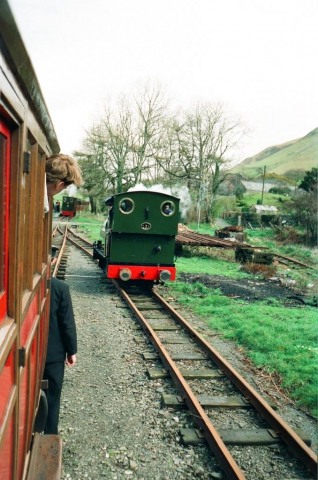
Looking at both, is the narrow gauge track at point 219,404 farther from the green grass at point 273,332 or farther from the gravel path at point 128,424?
the green grass at point 273,332

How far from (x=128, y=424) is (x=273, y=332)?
3.57 metres

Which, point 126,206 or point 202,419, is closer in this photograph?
point 202,419

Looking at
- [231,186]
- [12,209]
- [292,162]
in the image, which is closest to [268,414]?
[12,209]

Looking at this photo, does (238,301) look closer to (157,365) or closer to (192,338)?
(192,338)

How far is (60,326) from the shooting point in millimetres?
3520

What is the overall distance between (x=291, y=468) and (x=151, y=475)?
1164 millimetres

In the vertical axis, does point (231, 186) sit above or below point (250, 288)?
above

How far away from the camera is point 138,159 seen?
37.7 m

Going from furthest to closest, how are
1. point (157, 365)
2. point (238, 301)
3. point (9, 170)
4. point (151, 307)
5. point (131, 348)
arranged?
point (238, 301) → point (151, 307) → point (131, 348) → point (157, 365) → point (9, 170)

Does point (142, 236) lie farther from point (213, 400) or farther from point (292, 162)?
point (292, 162)

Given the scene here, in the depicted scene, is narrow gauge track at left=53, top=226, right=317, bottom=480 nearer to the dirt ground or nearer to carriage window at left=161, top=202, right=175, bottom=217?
carriage window at left=161, top=202, right=175, bottom=217

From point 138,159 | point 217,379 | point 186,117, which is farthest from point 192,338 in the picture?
point 186,117

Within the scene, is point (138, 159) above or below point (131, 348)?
above

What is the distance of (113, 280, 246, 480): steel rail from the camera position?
329cm
